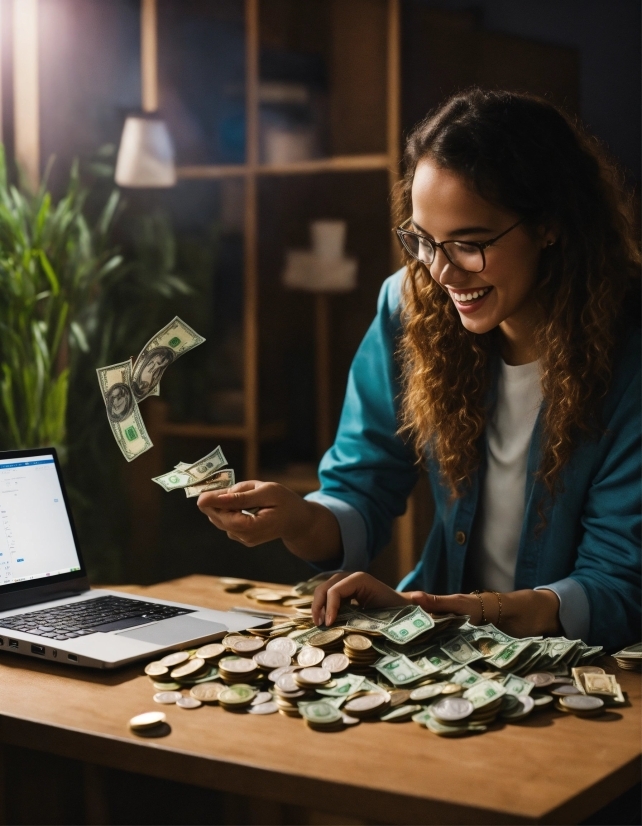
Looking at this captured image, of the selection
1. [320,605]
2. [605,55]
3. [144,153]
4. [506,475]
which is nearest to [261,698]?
[320,605]

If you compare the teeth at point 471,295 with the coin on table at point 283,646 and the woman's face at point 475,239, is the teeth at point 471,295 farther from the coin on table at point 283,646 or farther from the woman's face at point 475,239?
the coin on table at point 283,646

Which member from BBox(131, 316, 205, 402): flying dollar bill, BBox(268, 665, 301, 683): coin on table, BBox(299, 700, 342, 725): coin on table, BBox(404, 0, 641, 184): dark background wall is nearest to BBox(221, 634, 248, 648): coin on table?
BBox(268, 665, 301, 683): coin on table

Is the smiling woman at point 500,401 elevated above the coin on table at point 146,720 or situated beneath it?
elevated above

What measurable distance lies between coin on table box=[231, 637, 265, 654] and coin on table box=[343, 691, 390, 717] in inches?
8.2

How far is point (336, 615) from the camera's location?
1.49 m

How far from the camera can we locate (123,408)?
1640 mm

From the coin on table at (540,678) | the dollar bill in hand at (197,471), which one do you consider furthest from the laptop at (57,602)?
the coin on table at (540,678)

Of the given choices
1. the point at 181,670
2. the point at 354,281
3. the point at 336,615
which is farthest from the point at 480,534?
the point at 354,281

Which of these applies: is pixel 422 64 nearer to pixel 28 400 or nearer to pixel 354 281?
pixel 354 281

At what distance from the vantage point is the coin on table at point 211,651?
135 centimetres

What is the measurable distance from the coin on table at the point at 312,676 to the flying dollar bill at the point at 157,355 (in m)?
0.57

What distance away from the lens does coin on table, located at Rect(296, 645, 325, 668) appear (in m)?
1.32

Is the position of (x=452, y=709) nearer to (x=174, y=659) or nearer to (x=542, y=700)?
(x=542, y=700)

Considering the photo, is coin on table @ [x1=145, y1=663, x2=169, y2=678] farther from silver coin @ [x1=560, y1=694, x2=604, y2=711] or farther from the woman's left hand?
silver coin @ [x1=560, y1=694, x2=604, y2=711]
